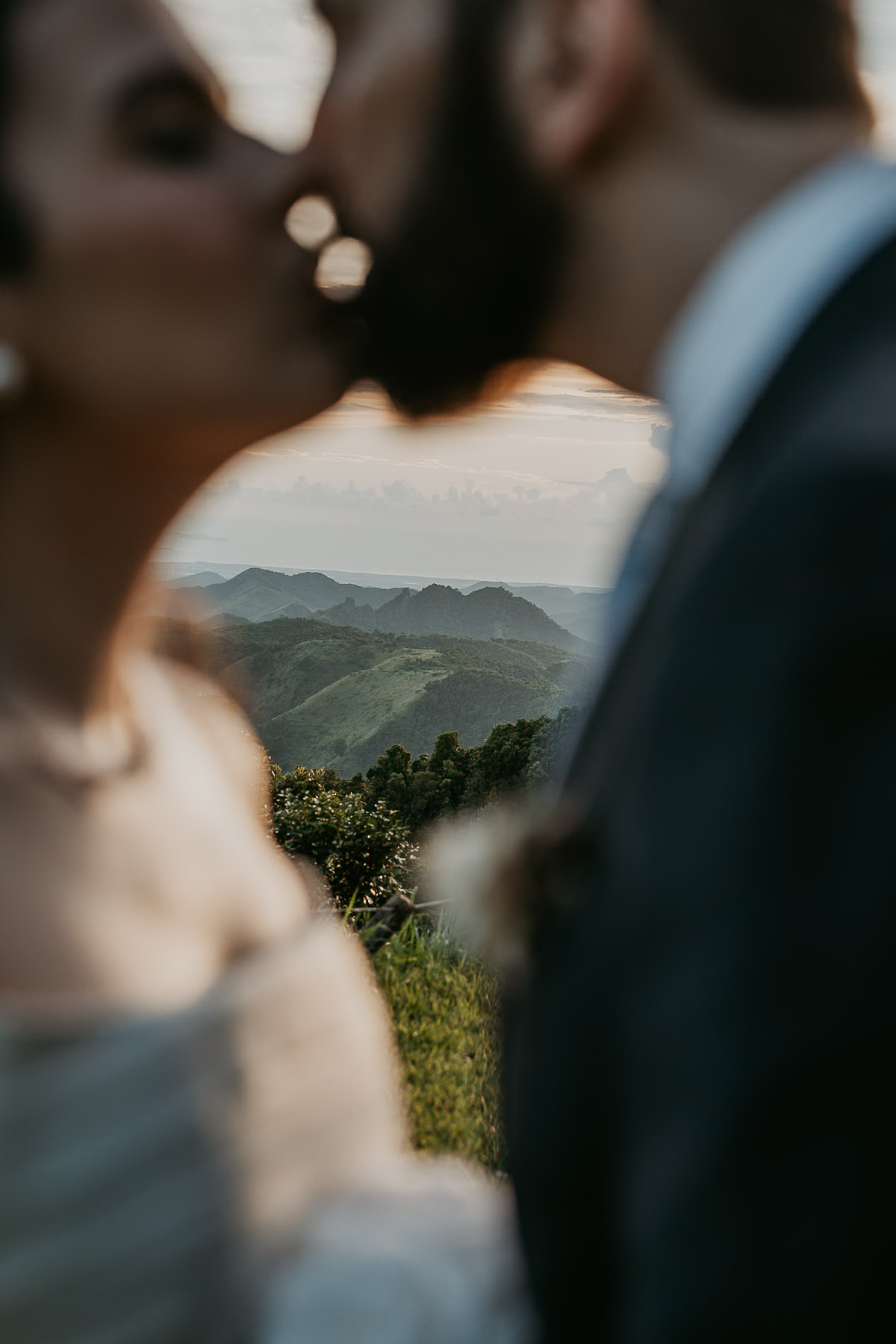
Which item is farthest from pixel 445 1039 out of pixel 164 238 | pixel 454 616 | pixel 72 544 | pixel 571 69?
pixel 454 616

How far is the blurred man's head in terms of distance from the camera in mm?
1379

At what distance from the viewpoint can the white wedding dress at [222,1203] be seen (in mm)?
1335

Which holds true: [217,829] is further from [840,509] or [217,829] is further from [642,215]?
[840,509]

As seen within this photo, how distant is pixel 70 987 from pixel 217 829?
50 cm

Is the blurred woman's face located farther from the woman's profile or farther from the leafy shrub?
the leafy shrub

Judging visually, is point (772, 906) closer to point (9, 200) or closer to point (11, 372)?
point (11, 372)

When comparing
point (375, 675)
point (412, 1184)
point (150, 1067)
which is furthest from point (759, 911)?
point (375, 675)

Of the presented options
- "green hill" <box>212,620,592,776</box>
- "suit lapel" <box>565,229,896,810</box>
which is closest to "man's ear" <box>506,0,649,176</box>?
"suit lapel" <box>565,229,896,810</box>

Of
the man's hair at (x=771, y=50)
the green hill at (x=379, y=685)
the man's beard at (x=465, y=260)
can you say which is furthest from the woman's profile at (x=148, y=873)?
the green hill at (x=379, y=685)

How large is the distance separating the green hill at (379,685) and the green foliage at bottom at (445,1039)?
62609mm

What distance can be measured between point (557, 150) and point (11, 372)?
2.85 feet

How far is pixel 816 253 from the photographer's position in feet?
3.55

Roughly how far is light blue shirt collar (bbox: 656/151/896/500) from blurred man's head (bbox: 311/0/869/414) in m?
0.16

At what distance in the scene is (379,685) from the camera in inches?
3688
